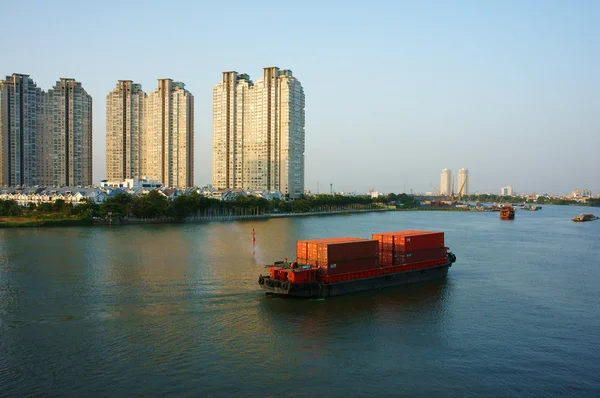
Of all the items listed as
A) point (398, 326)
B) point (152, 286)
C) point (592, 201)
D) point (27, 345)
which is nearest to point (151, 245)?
point (152, 286)

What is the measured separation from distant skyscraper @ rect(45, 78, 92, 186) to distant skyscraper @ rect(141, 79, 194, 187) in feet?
42.8

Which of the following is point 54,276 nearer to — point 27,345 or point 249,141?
point 27,345

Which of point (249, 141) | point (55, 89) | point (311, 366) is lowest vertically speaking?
point (311, 366)

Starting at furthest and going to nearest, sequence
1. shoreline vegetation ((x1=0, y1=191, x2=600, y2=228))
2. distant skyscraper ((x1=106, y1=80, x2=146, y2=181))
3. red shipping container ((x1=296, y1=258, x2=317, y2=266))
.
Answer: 1. distant skyscraper ((x1=106, y1=80, x2=146, y2=181))
2. shoreline vegetation ((x1=0, y1=191, x2=600, y2=228))
3. red shipping container ((x1=296, y1=258, x2=317, y2=266))

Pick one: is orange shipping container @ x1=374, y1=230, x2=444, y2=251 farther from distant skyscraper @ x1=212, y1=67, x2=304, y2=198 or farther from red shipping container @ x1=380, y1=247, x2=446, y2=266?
distant skyscraper @ x1=212, y1=67, x2=304, y2=198

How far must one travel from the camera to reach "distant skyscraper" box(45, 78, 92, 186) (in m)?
101

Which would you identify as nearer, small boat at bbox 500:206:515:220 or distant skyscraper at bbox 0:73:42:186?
small boat at bbox 500:206:515:220

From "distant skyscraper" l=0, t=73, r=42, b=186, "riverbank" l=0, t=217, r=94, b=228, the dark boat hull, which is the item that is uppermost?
"distant skyscraper" l=0, t=73, r=42, b=186

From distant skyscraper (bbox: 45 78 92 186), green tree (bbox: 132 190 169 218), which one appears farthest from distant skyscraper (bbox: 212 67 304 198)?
green tree (bbox: 132 190 169 218)

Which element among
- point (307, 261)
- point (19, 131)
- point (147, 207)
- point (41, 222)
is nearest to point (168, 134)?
point (19, 131)

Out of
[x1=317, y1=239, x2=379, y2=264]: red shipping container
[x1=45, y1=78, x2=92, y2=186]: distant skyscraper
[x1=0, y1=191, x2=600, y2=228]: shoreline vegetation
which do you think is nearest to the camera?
[x1=317, y1=239, x2=379, y2=264]: red shipping container

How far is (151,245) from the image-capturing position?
1550 inches

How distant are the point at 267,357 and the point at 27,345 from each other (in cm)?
786

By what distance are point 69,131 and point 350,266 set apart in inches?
3832
